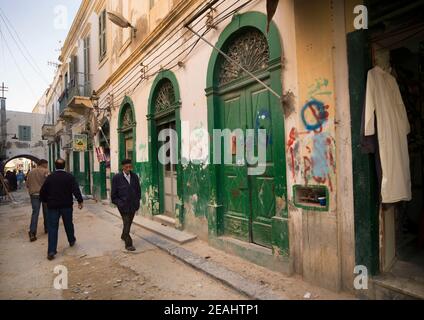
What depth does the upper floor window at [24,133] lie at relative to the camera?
28719mm

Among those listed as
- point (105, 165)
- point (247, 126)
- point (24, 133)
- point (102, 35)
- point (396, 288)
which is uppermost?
point (102, 35)

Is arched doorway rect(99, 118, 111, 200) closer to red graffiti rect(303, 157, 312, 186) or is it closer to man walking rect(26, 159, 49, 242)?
man walking rect(26, 159, 49, 242)

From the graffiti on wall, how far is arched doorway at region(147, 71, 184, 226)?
3.35 metres

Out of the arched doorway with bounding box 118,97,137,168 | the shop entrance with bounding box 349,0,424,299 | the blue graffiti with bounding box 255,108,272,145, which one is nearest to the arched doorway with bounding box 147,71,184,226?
the arched doorway with bounding box 118,97,137,168

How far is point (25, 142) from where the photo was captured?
94.8 ft

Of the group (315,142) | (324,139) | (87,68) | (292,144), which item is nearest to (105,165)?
(87,68)

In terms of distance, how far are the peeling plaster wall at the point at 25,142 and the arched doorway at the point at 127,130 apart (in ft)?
80.7

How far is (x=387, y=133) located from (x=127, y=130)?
826 centimetres

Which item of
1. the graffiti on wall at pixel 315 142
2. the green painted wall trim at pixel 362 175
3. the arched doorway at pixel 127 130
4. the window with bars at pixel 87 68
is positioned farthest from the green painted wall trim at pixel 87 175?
the green painted wall trim at pixel 362 175

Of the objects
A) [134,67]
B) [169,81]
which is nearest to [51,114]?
[134,67]

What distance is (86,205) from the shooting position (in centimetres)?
1162

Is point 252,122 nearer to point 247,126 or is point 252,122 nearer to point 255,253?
point 247,126
